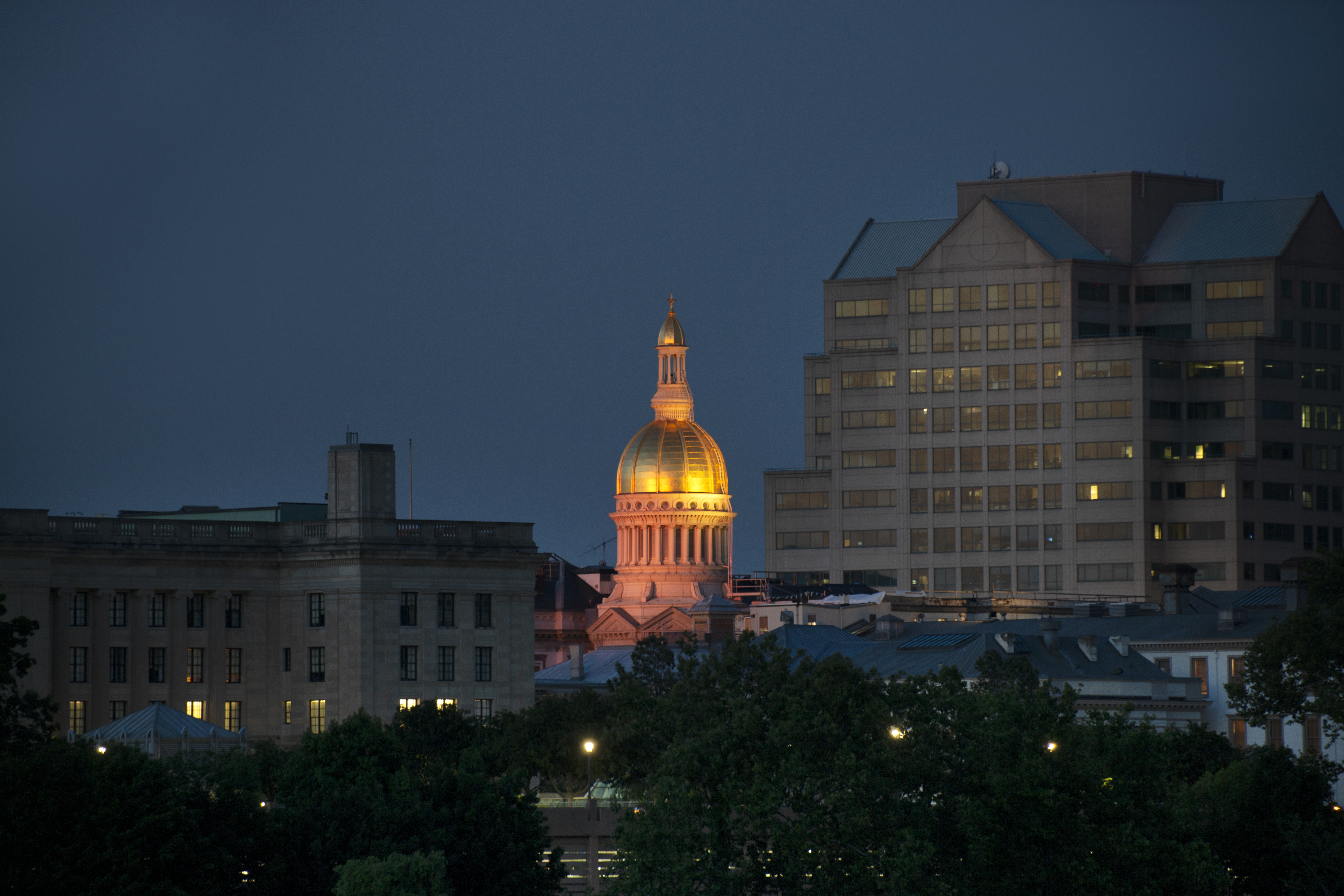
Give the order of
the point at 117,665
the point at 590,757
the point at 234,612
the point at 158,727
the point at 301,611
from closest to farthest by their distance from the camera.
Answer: the point at 158,727 → the point at 590,757 → the point at 117,665 → the point at 301,611 → the point at 234,612

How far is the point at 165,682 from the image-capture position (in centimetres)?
16212

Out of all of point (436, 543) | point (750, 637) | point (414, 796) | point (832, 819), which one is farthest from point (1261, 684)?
point (436, 543)

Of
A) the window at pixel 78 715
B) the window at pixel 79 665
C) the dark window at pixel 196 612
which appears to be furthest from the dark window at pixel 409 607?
the window at pixel 78 715

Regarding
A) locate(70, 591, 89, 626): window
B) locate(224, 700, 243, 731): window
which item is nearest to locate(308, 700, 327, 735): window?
locate(224, 700, 243, 731): window

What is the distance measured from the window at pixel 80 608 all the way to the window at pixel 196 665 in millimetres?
7005

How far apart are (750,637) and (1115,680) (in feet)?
132

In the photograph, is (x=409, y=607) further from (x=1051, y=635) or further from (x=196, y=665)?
(x=1051, y=635)

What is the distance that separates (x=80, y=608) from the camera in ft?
526

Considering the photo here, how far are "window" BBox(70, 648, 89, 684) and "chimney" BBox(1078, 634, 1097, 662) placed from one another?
195 feet

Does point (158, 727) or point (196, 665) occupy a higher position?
point (196, 665)

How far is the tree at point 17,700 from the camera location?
9369 centimetres

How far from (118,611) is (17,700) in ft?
217

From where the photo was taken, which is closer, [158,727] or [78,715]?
[158,727]

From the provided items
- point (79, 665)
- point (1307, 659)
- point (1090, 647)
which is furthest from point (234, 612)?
point (1307, 659)
